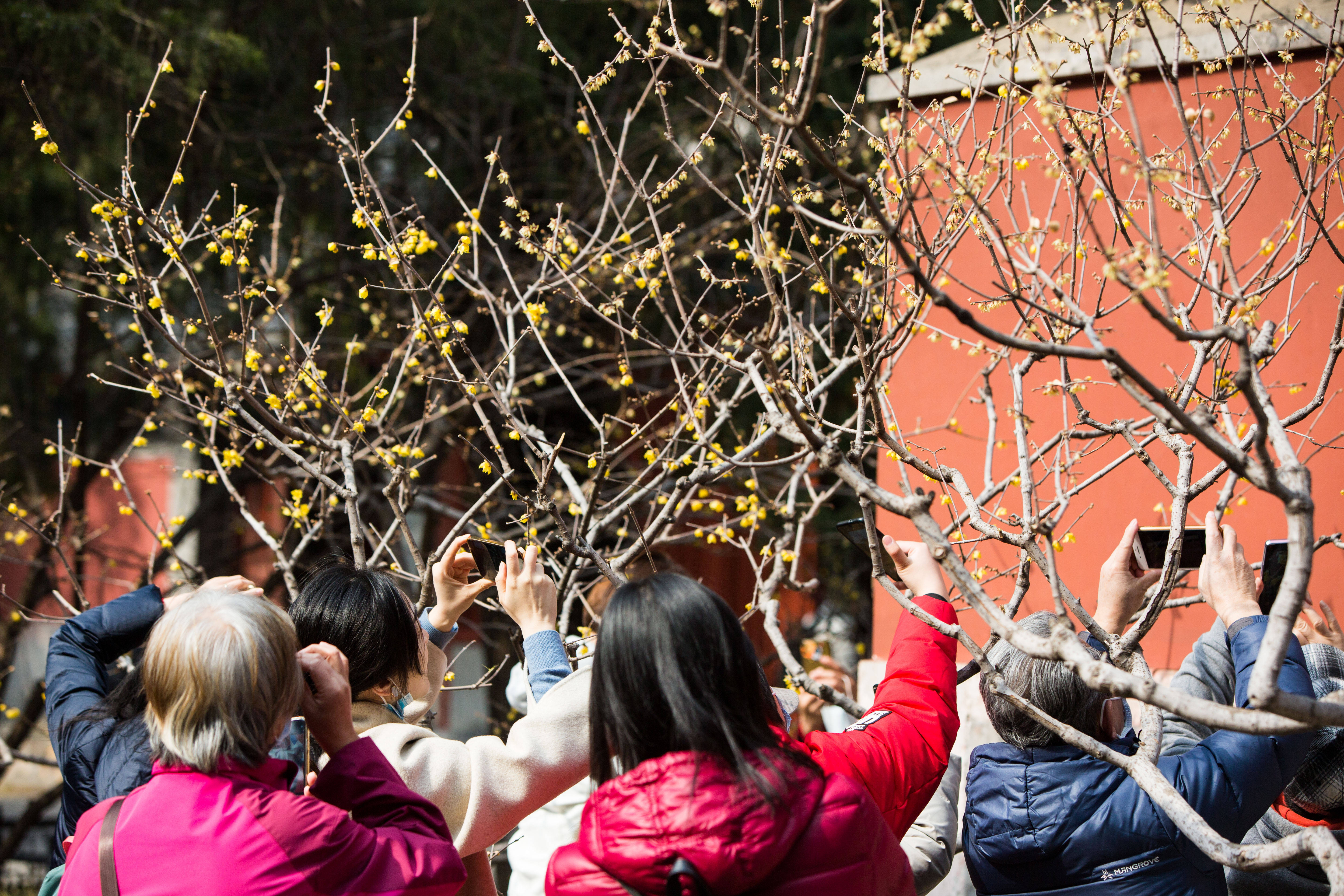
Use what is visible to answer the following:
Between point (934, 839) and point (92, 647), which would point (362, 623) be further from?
point (934, 839)

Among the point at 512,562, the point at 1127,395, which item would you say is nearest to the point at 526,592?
the point at 512,562

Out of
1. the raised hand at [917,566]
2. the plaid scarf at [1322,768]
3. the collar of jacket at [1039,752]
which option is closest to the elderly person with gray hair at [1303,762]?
the plaid scarf at [1322,768]

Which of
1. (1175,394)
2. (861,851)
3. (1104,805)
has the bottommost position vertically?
(1104,805)

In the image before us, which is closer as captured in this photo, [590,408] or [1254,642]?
[1254,642]

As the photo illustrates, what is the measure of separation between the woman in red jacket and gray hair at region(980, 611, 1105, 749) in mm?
651

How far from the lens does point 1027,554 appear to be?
2.36 metres

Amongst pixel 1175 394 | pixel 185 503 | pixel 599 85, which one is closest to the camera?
pixel 1175 394

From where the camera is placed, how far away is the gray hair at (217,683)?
1.63m

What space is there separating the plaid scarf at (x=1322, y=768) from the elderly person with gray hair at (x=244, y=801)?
1.93m

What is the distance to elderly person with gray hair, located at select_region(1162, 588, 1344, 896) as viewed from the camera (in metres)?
2.36

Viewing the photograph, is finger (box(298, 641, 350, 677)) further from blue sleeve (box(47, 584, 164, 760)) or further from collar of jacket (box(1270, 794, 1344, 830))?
collar of jacket (box(1270, 794, 1344, 830))

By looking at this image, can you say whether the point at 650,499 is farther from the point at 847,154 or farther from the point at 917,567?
the point at 917,567

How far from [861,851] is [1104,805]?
86 centimetres

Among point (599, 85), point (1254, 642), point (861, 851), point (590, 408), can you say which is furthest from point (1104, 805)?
point (590, 408)
